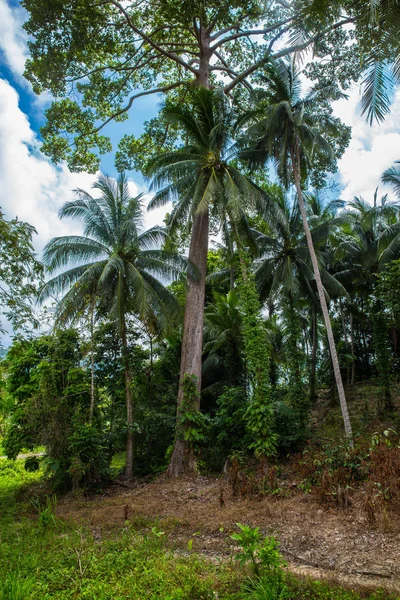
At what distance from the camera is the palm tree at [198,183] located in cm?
1310

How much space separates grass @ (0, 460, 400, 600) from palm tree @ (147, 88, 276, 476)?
6292mm

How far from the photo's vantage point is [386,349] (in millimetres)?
16984

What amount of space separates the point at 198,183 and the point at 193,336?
196 inches

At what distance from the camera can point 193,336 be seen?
44.1 ft

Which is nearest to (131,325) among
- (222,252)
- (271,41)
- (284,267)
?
(284,267)

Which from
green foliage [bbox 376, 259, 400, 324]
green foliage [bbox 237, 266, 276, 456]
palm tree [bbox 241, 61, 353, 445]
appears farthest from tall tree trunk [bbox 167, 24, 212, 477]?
green foliage [bbox 376, 259, 400, 324]

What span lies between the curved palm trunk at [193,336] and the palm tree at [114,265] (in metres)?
0.80

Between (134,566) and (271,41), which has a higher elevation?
(271,41)

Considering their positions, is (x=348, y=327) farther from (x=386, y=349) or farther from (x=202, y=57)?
(x=202, y=57)

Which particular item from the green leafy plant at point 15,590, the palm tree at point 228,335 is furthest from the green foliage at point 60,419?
Answer: the green leafy plant at point 15,590

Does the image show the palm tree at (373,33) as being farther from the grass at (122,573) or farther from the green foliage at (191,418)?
the green foliage at (191,418)

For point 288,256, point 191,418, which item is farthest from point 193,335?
point 288,256

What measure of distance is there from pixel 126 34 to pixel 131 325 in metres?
11.3

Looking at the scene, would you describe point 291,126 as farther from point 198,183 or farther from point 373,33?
point 373,33
